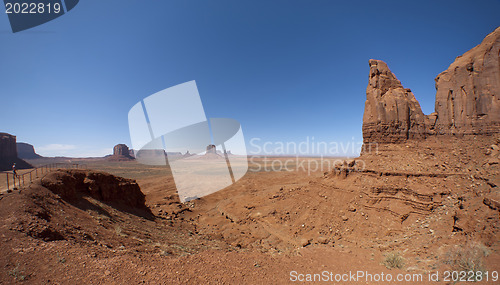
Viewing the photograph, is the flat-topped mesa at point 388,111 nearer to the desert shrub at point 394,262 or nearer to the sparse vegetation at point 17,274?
the desert shrub at point 394,262

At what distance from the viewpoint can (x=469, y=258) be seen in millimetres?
5551

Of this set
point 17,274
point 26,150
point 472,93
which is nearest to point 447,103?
point 472,93

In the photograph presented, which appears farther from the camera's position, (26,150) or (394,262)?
(26,150)

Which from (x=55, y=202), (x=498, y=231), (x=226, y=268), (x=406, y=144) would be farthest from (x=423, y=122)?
(x=55, y=202)

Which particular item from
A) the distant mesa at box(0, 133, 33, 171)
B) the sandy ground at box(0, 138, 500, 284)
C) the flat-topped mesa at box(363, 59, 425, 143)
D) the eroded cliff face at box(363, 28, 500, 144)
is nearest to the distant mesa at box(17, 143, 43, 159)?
the distant mesa at box(0, 133, 33, 171)

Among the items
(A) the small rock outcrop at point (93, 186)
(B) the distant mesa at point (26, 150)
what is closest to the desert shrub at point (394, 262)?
(A) the small rock outcrop at point (93, 186)

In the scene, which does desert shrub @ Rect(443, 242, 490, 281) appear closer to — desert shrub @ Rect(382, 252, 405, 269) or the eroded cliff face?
desert shrub @ Rect(382, 252, 405, 269)

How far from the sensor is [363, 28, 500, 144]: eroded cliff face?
542 inches

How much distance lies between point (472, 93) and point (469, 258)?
16.6 meters

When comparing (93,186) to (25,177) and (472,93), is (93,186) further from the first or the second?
(472,93)

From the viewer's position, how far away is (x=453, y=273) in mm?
5469

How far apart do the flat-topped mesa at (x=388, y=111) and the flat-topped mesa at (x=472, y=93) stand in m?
1.61

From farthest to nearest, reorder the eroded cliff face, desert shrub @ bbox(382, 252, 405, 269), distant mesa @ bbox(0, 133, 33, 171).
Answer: distant mesa @ bbox(0, 133, 33, 171), the eroded cliff face, desert shrub @ bbox(382, 252, 405, 269)

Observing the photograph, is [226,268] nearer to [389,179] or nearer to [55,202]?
[55,202]
